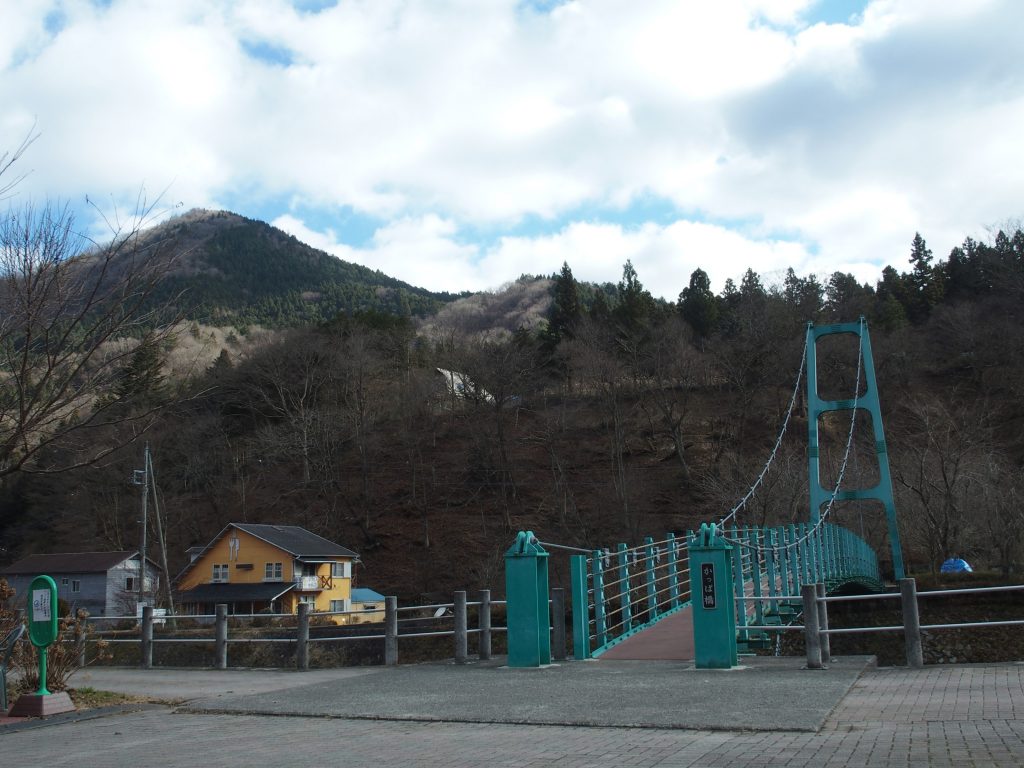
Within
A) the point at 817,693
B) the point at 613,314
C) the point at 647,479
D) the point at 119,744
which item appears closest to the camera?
the point at 119,744

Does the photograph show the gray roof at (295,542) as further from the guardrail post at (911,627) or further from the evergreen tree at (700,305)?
the guardrail post at (911,627)

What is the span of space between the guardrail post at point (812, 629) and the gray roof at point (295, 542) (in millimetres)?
31901

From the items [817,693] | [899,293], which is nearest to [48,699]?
[817,693]

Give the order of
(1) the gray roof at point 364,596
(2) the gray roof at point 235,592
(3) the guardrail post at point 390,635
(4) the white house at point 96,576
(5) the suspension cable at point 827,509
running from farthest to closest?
(4) the white house at point 96,576
(2) the gray roof at point 235,592
(1) the gray roof at point 364,596
(5) the suspension cable at point 827,509
(3) the guardrail post at point 390,635

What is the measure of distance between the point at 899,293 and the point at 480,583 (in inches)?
1612

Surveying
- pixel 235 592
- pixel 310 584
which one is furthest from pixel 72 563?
pixel 310 584

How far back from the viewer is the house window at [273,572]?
3884 centimetres

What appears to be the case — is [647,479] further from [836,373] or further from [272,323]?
[272,323]

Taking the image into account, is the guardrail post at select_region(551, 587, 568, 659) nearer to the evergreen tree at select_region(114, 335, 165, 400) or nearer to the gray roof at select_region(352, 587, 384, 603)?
the evergreen tree at select_region(114, 335, 165, 400)

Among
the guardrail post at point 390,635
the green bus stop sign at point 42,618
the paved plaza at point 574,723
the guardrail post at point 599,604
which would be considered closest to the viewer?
the paved plaza at point 574,723

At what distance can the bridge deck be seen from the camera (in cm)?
1041

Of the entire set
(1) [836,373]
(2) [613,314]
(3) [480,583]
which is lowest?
(3) [480,583]

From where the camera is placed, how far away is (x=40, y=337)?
296 inches

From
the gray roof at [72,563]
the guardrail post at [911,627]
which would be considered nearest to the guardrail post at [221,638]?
the guardrail post at [911,627]
